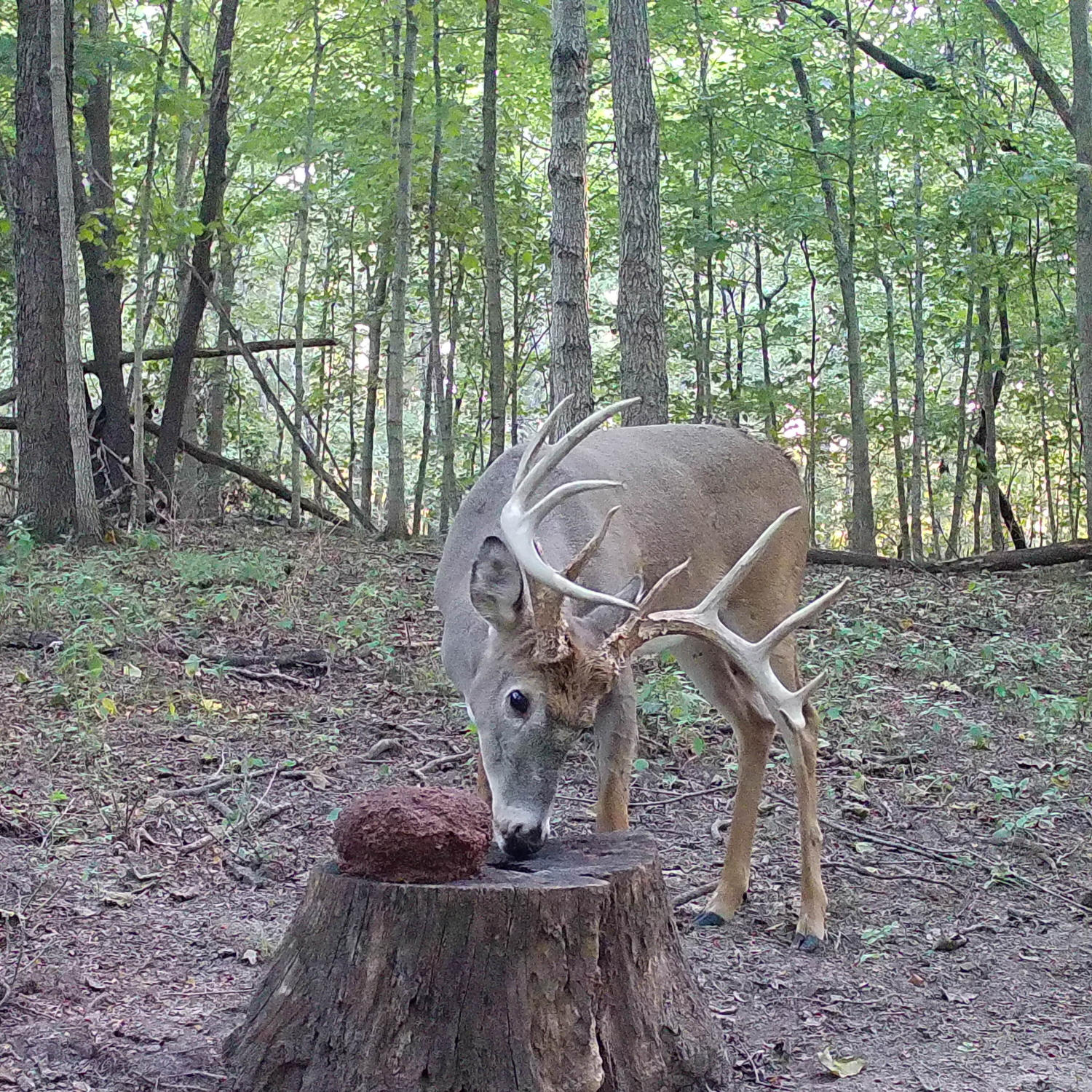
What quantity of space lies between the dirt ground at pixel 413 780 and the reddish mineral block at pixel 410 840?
671mm

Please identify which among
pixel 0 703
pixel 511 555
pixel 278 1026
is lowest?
pixel 278 1026

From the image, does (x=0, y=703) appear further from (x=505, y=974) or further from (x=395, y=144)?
(x=395, y=144)

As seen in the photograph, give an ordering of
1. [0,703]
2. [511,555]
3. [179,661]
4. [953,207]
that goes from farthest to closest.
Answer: [953,207]
[179,661]
[0,703]
[511,555]

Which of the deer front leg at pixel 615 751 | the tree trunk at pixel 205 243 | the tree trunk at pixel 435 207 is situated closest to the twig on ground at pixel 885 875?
the deer front leg at pixel 615 751

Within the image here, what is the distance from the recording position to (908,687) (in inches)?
304

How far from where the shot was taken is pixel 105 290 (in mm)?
12422

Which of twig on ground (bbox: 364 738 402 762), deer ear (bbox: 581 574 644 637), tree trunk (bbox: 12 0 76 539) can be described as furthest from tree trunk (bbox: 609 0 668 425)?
tree trunk (bbox: 12 0 76 539)

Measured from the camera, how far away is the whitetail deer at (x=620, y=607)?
12.2ft

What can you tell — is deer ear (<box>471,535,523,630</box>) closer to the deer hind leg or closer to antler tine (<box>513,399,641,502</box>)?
antler tine (<box>513,399,641,502</box>)

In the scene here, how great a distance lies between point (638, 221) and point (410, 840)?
18.7 feet

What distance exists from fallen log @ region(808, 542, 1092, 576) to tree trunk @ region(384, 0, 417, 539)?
4.00 meters

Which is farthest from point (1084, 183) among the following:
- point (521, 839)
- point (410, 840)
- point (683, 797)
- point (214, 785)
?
point (410, 840)

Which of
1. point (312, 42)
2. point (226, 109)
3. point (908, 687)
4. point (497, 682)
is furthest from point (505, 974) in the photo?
point (312, 42)

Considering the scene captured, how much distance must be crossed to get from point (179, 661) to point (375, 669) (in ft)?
3.58
